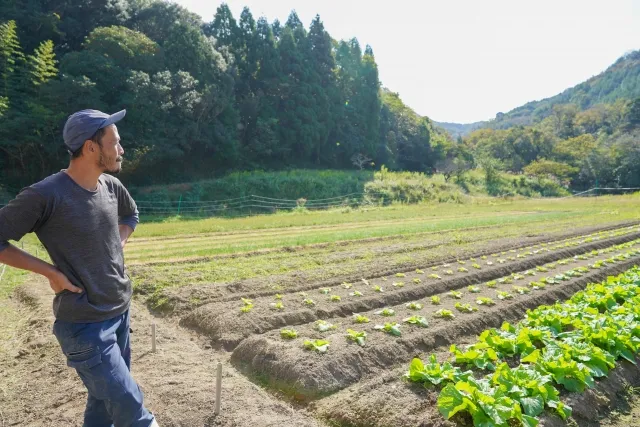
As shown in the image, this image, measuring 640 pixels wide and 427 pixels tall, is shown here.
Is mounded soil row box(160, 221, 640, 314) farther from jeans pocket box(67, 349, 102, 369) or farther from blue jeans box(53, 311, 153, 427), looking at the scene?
jeans pocket box(67, 349, 102, 369)

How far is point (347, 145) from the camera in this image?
4669cm

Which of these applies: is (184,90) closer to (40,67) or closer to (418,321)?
(40,67)

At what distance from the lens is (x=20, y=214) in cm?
259

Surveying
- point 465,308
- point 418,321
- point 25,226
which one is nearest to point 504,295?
point 465,308

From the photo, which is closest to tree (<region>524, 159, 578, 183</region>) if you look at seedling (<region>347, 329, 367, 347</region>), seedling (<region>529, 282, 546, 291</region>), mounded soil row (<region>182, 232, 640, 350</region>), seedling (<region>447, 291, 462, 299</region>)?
seedling (<region>529, 282, 546, 291</region>)

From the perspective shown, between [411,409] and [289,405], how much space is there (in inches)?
54.2

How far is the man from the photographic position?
2652 mm

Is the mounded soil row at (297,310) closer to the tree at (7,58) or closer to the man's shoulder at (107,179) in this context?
the man's shoulder at (107,179)

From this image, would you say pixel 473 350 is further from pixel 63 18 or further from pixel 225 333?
pixel 63 18

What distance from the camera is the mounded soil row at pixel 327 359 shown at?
5.08m

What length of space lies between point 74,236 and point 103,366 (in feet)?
2.80

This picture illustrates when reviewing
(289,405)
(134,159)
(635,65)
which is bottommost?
(289,405)

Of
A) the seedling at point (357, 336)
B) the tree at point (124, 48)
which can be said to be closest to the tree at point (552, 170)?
the tree at point (124, 48)

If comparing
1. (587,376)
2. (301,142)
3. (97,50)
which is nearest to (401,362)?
(587,376)
